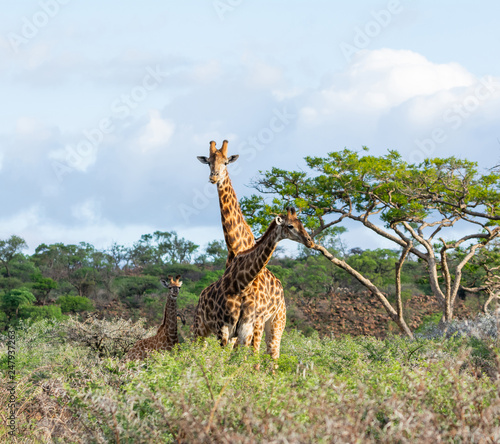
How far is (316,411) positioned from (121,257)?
154ft

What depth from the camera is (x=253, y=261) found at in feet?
25.9

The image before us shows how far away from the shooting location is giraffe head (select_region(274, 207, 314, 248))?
7156mm

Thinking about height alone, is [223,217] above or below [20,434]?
above

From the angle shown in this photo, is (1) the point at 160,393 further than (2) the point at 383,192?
No

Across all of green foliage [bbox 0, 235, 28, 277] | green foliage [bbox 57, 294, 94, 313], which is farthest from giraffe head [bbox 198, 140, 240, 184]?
green foliage [bbox 0, 235, 28, 277]

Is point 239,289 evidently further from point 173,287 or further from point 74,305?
point 74,305

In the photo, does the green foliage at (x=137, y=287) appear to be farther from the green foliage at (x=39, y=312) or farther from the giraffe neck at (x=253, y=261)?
the giraffe neck at (x=253, y=261)

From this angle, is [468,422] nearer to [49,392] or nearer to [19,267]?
[49,392]

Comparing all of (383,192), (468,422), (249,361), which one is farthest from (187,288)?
(468,422)

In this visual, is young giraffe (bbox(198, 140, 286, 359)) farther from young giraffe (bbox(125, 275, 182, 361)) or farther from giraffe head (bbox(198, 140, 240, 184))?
young giraffe (bbox(125, 275, 182, 361))

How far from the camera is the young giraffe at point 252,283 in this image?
8078 mm

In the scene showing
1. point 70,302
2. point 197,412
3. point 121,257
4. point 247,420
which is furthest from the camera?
point 121,257

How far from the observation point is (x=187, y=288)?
107ft

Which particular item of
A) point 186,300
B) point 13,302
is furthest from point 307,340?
point 13,302
